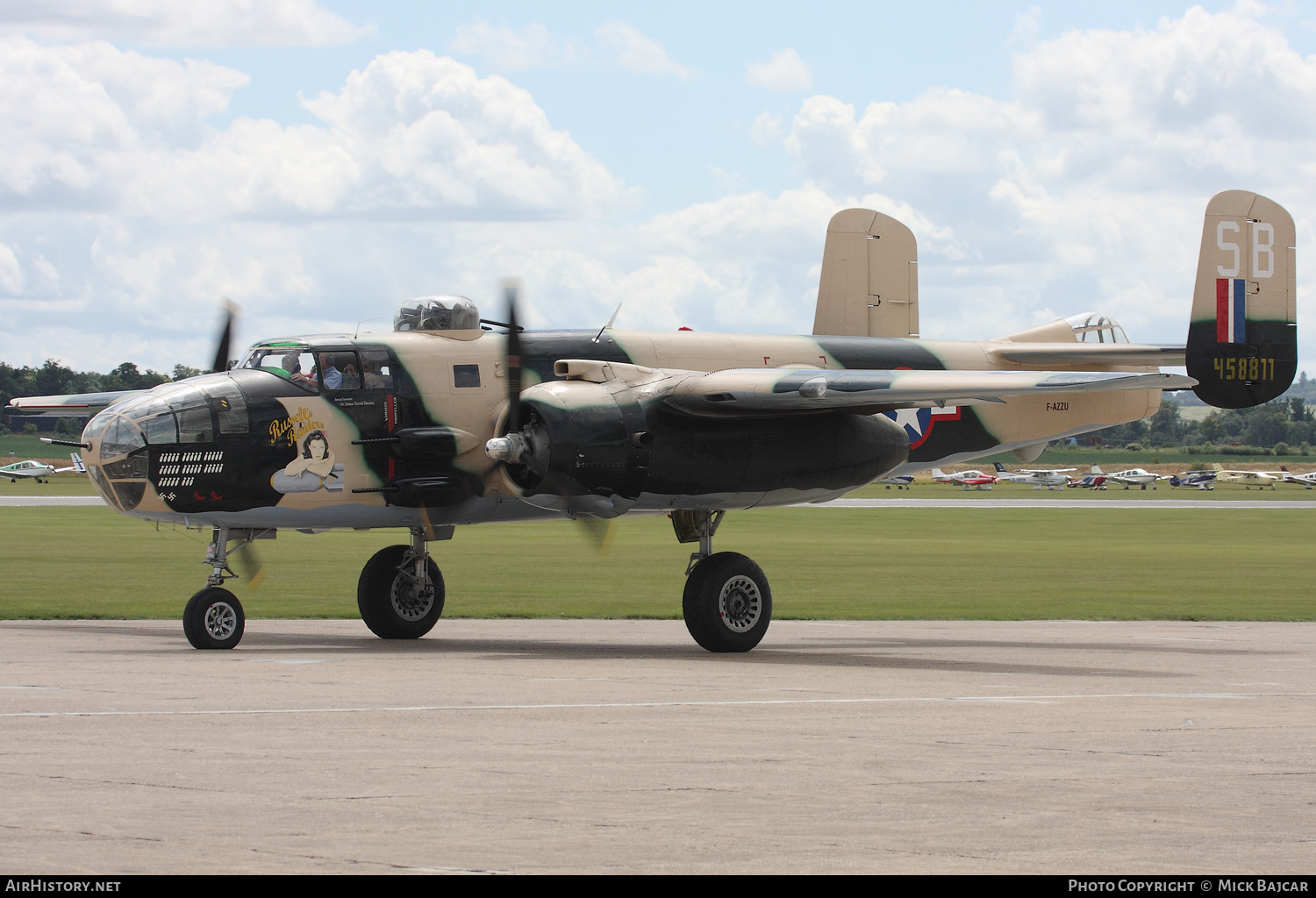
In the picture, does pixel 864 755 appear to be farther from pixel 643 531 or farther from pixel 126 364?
pixel 126 364

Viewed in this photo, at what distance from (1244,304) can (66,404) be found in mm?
21033

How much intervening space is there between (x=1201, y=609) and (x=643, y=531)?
1618 inches

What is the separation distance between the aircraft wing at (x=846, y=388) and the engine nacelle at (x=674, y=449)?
1.65ft

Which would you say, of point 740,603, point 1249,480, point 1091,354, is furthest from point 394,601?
point 1249,480

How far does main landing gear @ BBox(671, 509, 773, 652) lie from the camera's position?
22.0m

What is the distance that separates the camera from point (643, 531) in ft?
233

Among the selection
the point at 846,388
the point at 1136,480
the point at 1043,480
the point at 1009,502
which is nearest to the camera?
the point at 846,388

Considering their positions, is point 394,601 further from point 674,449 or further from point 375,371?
point 674,449

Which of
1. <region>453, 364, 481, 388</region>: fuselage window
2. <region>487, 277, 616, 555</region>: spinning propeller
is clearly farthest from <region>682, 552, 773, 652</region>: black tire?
<region>453, 364, 481, 388</region>: fuselage window

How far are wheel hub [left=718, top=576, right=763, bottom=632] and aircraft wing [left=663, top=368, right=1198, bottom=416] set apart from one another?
267 centimetres

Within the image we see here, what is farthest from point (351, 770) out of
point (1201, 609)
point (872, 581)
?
point (872, 581)

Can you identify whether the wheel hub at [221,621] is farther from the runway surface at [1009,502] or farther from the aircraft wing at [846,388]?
the runway surface at [1009,502]

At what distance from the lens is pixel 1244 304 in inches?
1011

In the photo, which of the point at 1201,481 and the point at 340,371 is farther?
the point at 1201,481
